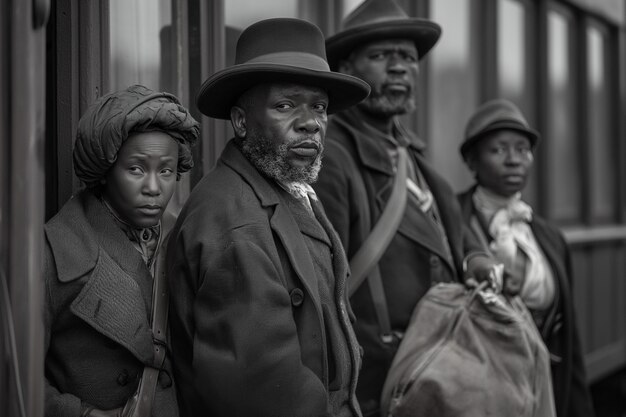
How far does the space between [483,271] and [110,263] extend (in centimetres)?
167

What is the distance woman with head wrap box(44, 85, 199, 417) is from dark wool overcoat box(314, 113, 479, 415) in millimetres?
904

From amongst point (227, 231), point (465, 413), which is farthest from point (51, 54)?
point (465, 413)

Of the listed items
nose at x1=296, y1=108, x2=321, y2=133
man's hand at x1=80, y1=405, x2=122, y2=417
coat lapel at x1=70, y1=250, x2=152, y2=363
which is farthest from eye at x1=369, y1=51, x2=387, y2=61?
man's hand at x1=80, y1=405, x2=122, y2=417

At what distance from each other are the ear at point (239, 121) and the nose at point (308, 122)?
0.19 m

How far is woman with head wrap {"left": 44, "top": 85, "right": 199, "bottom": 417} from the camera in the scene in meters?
2.62

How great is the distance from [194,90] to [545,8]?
A: 4.51 metres

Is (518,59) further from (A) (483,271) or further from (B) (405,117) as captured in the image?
(A) (483,271)

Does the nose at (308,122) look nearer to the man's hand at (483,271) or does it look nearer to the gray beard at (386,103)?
the gray beard at (386,103)

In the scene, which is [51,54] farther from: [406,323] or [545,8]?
[545,8]

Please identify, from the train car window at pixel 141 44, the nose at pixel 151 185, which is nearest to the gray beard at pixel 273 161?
the nose at pixel 151 185

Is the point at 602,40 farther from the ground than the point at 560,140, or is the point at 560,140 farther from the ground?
the point at 602,40

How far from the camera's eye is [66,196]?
3238 millimetres

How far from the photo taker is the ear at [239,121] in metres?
2.91

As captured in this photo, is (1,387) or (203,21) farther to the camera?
(203,21)
